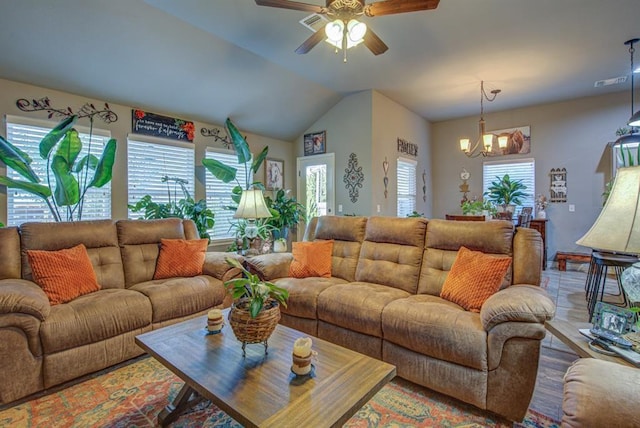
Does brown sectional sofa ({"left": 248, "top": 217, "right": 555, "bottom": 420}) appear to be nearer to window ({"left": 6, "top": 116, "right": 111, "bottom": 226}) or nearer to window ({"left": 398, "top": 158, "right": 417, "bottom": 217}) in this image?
window ({"left": 6, "top": 116, "right": 111, "bottom": 226})

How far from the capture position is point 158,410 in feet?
6.32

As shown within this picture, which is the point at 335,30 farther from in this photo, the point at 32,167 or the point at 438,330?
the point at 32,167

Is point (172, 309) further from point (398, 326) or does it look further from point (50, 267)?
point (398, 326)

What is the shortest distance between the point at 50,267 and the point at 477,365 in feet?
10.3

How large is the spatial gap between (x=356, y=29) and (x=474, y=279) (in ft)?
6.73

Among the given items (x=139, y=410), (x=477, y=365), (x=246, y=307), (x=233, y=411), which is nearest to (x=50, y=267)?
(x=139, y=410)

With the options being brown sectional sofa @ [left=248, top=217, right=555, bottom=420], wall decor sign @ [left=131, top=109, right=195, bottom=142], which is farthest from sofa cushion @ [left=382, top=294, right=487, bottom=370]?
wall decor sign @ [left=131, top=109, right=195, bottom=142]

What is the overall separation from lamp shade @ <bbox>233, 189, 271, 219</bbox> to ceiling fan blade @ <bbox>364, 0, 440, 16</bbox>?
2.18m

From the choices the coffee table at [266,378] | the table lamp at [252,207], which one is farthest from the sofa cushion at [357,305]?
the table lamp at [252,207]

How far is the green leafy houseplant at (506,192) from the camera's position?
Answer: 6039 millimetres

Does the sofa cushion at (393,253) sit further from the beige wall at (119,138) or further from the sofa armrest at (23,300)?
the beige wall at (119,138)

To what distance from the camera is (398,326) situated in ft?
6.97

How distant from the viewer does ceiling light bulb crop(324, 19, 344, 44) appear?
2344mm

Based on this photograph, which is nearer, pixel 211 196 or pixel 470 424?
pixel 470 424
